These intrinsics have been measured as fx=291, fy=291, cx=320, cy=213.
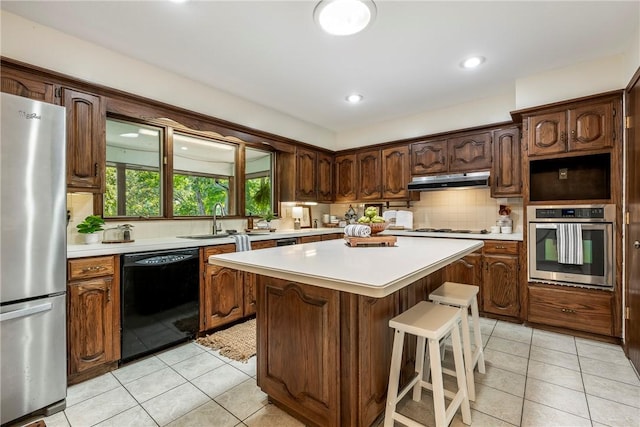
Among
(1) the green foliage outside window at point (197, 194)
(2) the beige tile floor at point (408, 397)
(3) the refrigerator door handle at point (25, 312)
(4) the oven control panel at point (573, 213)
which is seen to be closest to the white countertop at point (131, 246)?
(3) the refrigerator door handle at point (25, 312)

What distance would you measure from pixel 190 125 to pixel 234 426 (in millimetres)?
2696

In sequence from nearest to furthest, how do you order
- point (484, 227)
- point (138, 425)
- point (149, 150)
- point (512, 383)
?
point (138, 425) < point (512, 383) < point (149, 150) < point (484, 227)

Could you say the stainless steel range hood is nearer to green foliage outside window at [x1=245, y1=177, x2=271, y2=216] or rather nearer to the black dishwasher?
green foliage outside window at [x1=245, y1=177, x2=271, y2=216]

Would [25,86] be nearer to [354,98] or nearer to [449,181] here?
[354,98]

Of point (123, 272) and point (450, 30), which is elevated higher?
point (450, 30)

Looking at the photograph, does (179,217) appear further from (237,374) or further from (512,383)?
(512,383)

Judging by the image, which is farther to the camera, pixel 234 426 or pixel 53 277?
pixel 53 277

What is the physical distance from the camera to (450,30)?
225cm

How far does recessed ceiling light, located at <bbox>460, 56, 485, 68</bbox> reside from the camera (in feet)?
8.71

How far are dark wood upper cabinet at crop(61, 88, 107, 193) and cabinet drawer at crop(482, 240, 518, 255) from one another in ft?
12.4

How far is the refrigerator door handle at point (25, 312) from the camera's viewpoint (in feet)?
5.11

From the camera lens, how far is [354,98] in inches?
142

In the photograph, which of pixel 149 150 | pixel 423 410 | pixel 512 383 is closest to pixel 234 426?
pixel 423 410

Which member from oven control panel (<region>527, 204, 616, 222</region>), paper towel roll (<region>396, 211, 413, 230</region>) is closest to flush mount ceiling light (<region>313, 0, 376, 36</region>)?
oven control panel (<region>527, 204, 616, 222</region>)
